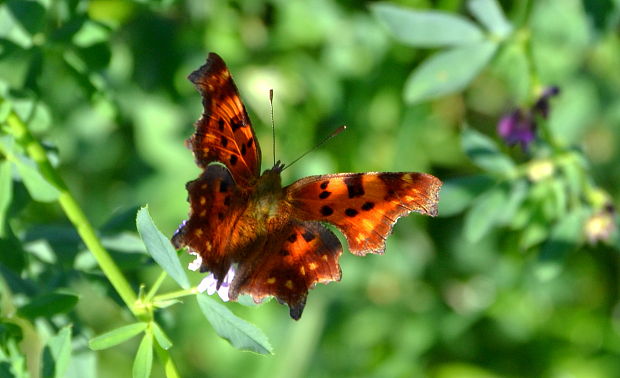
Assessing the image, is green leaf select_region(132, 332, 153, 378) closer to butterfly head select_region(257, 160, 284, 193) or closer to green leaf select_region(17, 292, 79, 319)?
green leaf select_region(17, 292, 79, 319)

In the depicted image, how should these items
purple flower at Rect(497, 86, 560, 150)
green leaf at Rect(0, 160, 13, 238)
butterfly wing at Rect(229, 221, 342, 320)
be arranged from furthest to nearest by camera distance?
purple flower at Rect(497, 86, 560, 150) → green leaf at Rect(0, 160, 13, 238) → butterfly wing at Rect(229, 221, 342, 320)

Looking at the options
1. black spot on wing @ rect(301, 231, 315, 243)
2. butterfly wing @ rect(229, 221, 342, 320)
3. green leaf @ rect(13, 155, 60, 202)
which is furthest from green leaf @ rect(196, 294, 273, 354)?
green leaf @ rect(13, 155, 60, 202)

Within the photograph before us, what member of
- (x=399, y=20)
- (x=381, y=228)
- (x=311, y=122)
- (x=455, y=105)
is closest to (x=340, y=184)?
(x=381, y=228)

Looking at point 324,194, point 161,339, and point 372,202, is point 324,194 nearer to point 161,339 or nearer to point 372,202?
point 372,202

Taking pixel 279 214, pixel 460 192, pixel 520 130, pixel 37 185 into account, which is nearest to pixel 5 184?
pixel 37 185

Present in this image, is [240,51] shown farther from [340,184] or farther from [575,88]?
[340,184]

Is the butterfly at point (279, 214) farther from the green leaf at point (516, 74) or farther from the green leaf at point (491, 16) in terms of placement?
the green leaf at point (516, 74)
